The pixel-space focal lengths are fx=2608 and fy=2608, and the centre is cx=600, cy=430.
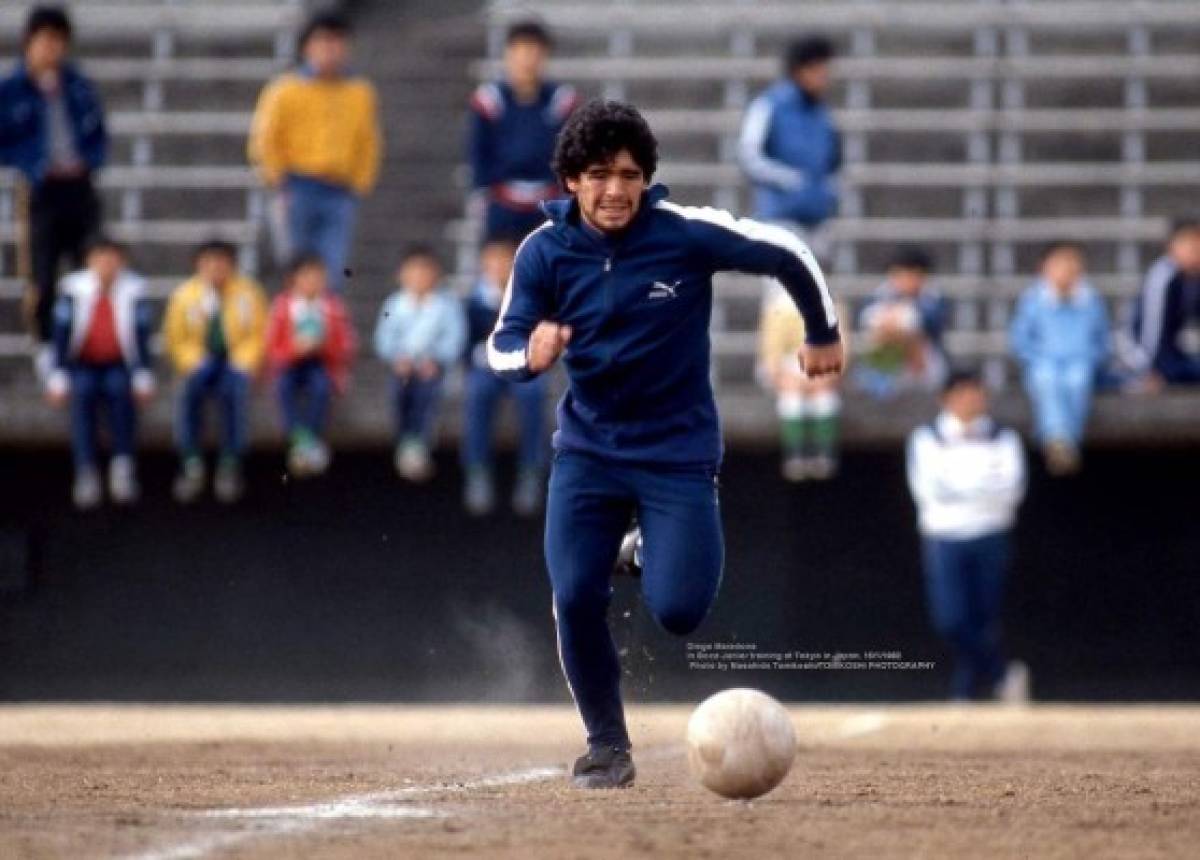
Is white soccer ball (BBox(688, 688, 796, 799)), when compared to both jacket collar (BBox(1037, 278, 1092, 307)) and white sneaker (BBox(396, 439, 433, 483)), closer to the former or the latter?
white sneaker (BBox(396, 439, 433, 483))

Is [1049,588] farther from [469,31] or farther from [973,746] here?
[469,31]

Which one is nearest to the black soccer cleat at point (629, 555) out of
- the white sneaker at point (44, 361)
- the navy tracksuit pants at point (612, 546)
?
the navy tracksuit pants at point (612, 546)

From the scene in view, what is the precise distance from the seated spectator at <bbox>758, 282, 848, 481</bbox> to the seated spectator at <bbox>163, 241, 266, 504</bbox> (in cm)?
318

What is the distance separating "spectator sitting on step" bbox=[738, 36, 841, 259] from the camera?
52.8 ft

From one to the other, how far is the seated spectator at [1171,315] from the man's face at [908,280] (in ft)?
4.51

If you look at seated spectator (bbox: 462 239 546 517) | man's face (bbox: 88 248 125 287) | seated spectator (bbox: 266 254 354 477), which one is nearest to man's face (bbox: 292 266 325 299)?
seated spectator (bbox: 266 254 354 477)

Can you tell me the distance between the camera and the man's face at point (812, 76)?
634 inches

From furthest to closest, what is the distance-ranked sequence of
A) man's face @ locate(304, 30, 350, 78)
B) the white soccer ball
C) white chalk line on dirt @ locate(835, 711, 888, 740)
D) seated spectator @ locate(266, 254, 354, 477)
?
man's face @ locate(304, 30, 350, 78) < seated spectator @ locate(266, 254, 354, 477) < white chalk line on dirt @ locate(835, 711, 888, 740) < the white soccer ball

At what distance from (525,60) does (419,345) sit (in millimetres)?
1876

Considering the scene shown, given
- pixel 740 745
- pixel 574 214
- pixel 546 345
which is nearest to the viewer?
pixel 546 345

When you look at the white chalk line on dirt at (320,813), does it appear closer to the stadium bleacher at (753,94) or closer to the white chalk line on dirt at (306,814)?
the white chalk line on dirt at (306,814)

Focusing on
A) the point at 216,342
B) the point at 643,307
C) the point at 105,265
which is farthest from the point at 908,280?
the point at 643,307

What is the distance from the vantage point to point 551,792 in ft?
29.9

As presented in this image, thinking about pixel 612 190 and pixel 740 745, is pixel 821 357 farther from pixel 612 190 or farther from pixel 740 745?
pixel 740 745
